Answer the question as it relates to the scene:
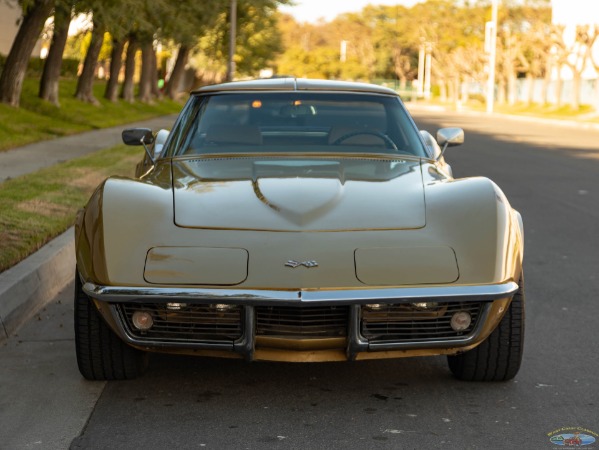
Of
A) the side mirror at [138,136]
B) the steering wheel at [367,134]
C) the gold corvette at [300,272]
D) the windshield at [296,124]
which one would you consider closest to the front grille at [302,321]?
the gold corvette at [300,272]

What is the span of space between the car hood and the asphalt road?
78cm

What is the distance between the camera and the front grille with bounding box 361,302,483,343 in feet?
15.4

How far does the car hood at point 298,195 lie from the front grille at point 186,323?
381 millimetres

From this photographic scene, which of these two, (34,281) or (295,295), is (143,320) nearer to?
(295,295)

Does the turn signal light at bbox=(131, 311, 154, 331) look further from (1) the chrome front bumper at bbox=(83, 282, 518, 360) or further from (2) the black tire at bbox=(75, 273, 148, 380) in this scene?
Result: (2) the black tire at bbox=(75, 273, 148, 380)

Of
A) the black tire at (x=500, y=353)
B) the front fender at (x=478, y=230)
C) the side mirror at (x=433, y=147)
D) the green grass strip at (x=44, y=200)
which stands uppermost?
the side mirror at (x=433, y=147)

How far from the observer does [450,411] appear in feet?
15.7

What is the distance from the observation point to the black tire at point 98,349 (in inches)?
198

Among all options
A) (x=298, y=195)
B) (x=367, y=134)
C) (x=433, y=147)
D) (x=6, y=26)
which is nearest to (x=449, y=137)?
(x=433, y=147)

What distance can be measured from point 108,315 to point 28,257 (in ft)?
9.88

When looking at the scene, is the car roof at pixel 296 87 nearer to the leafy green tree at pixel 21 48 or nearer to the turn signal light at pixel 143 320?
the turn signal light at pixel 143 320

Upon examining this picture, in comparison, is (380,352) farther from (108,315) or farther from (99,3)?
(99,3)

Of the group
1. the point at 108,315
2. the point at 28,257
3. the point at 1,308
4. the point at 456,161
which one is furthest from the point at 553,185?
the point at 108,315

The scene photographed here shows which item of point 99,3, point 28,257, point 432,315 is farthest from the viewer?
point 99,3
